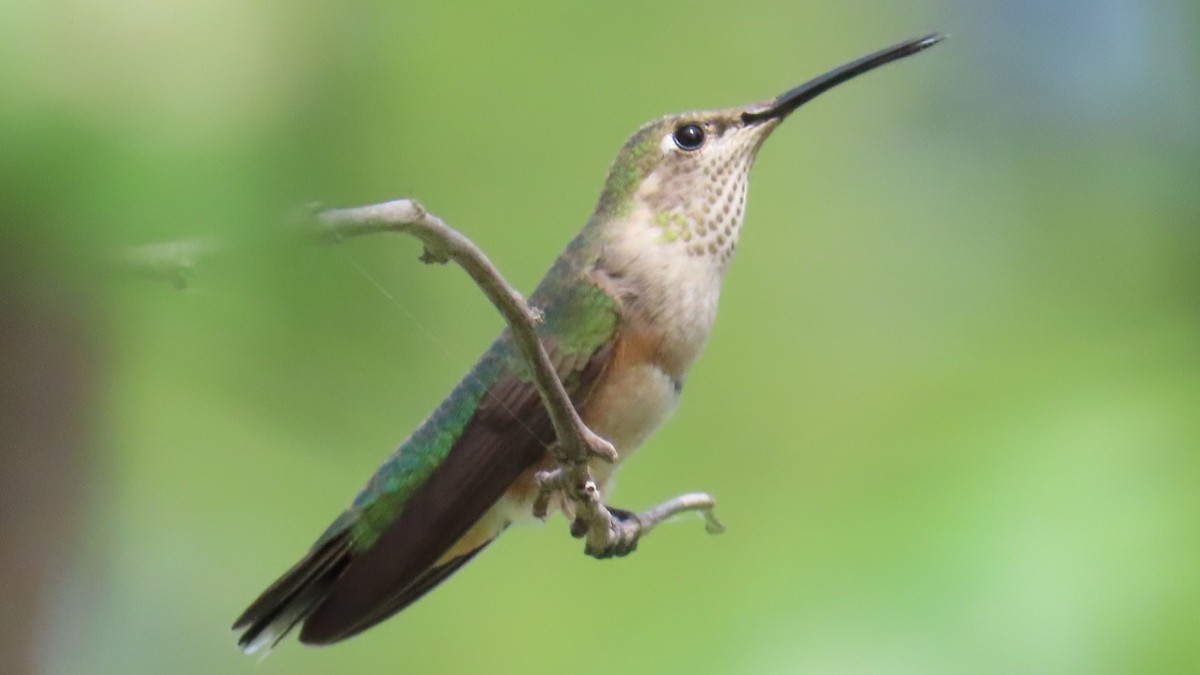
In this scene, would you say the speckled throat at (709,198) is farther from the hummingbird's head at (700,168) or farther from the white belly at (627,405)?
the white belly at (627,405)

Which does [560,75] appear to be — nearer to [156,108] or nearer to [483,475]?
[483,475]

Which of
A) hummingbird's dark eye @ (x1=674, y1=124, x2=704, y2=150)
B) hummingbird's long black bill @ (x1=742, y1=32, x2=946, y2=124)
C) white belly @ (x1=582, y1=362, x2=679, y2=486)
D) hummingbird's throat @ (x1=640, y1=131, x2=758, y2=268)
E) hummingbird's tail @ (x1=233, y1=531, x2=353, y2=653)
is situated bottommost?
hummingbird's tail @ (x1=233, y1=531, x2=353, y2=653)

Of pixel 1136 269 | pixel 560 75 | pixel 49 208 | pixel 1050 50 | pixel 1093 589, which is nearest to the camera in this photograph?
pixel 49 208

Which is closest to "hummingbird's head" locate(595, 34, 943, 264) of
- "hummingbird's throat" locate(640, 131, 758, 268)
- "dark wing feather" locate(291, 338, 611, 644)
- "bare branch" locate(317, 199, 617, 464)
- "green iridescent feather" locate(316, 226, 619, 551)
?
"hummingbird's throat" locate(640, 131, 758, 268)

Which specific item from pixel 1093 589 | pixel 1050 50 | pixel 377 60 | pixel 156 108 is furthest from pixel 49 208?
pixel 1050 50

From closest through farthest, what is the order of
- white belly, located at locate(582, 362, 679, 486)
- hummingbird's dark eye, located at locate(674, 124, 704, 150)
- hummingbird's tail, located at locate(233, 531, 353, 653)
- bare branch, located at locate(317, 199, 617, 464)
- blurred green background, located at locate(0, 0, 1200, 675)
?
blurred green background, located at locate(0, 0, 1200, 675)
bare branch, located at locate(317, 199, 617, 464)
hummingbird's tail, located at locate(233, 531, 353, 653)
white belly, located at locate(582, 362, 679, 486)
hummingbird's dark eye, located at locate(674, 124, 704, 150)

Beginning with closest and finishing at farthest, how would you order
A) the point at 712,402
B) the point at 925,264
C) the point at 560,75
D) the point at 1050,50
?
the point at 560,75 → the point at 712,402 → the point at 1050,50 → the point at 925,264

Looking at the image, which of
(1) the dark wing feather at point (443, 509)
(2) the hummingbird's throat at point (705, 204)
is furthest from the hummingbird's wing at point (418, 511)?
(2) the hummingbird's throat at point (705, 204)

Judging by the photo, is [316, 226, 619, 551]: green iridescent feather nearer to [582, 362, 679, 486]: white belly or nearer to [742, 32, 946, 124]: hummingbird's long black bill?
[582, 362, 679, 486]: white belly
